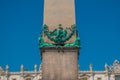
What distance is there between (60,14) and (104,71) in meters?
73.8

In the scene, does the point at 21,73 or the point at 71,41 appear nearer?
the point at 71,41

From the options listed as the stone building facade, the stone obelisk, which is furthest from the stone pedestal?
the stone building facade

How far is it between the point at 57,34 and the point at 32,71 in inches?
2897

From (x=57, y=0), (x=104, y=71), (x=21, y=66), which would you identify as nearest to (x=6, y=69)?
(x=21, y=66)

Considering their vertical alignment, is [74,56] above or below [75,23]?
below

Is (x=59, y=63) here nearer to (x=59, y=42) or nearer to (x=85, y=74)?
(x=59, y=42)

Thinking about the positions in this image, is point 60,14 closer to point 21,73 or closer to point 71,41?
point 71,41

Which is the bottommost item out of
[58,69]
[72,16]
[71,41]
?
[58,69]

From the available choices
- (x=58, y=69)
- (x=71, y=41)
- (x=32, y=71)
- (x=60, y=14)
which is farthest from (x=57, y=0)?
(x=32, y=71)

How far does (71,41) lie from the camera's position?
15.5 m

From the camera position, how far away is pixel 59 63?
15.2 metres

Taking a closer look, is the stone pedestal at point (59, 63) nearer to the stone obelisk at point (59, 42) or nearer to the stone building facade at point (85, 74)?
the stone obelisk at point (59, 42)

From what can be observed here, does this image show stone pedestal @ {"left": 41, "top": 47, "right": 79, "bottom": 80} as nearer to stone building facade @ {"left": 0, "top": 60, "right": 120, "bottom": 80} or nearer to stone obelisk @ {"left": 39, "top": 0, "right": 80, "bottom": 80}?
stone obelisk @ {"left": 39, "top": 0, "right": 80, "bottom": 80}

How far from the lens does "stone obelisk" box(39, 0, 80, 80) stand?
1511 cm
